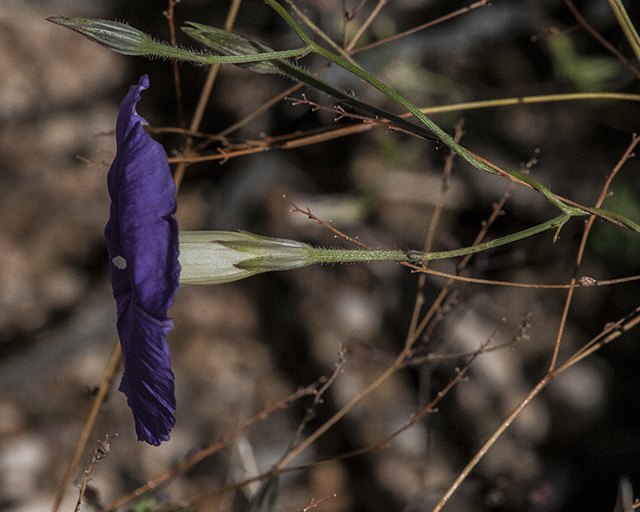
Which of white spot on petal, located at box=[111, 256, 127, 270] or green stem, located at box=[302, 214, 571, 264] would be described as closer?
green stem, located at box=[302, 214, 571, 264]

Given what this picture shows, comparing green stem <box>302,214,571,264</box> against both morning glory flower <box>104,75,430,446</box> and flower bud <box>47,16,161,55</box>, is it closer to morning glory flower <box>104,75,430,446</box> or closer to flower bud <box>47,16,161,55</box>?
morning glory flower <box>104,75,430,446</box>

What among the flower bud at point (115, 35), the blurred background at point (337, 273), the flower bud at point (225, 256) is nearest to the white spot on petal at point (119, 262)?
the flower bud at point (225, 256)

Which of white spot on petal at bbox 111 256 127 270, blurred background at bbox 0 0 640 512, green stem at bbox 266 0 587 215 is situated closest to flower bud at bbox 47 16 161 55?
green stem at bbox 266 0 587 215

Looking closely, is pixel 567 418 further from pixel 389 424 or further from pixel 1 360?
pixel 1 360

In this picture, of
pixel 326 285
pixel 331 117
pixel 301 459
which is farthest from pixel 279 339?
pixel 331 117

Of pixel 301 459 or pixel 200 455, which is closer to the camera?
pixel 200 455
